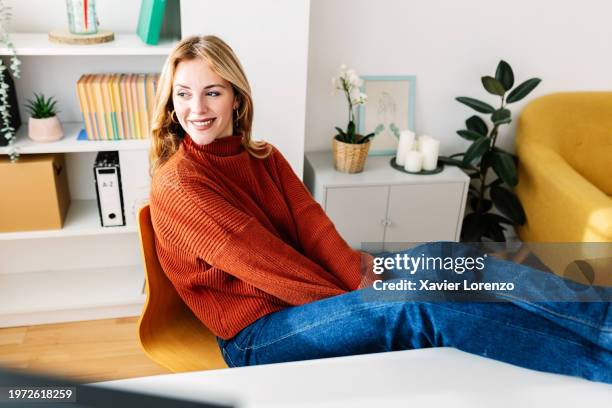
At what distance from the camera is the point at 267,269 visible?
4.42ft

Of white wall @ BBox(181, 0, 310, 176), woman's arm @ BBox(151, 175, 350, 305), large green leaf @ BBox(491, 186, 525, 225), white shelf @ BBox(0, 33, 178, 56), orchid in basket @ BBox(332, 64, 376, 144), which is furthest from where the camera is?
large green leaf @ BBox(491, 186, 525, 225)

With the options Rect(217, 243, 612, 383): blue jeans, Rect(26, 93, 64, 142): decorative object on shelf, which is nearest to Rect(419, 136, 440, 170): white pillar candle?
Rect(217, 243, 612, 383): blue jeans

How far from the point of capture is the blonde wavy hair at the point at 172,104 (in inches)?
53.3

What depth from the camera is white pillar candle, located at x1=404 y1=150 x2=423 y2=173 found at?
2.45 metres

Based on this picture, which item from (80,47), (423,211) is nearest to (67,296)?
(80,47)

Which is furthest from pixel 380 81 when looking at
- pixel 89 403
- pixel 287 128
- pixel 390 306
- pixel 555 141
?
pixel 89 403

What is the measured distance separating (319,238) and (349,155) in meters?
0.87

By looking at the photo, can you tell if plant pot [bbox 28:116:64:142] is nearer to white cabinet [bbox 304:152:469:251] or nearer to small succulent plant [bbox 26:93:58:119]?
small succulent plant [bbox 26:93:58:119]

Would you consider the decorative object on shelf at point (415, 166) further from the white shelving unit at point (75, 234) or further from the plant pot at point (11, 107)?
the plant pot at point (11, 107)

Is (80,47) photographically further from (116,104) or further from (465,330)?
(465,330)

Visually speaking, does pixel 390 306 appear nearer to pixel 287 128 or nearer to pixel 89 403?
pixel 89 403

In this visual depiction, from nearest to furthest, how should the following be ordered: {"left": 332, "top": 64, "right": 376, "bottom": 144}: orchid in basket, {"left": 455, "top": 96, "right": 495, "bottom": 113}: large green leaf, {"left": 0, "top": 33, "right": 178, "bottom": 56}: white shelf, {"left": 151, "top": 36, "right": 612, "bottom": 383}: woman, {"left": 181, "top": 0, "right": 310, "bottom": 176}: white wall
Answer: {"left": 151, "top": 36, "right": 612, "bottom": 383}: woman
{"left": 0, "top": 33, "right": 178, "bottom": 56}: white shelf
{"left": 181, "top": 0, "right": 310, "bottom": 176}: white wall
{"left": 332, "top": 64, "right": 376, "bottom": 144}: orchid in basket
{"left": 455, "top": 96, "right": 495, "bottom": 113}: large green leaf

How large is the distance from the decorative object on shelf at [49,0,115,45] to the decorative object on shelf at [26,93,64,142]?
232mm

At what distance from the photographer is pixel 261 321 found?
4.50 ft
